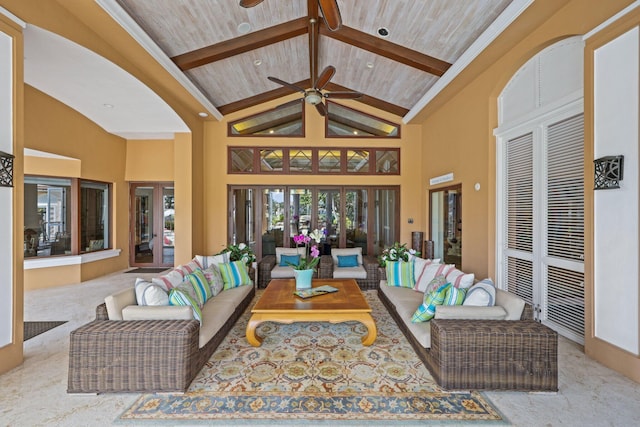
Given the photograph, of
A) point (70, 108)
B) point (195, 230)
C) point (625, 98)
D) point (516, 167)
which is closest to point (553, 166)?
point (516, 167)

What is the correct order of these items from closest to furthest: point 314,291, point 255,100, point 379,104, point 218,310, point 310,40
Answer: point 218,310 < point 314,291 < point 310,40 < point 255,100 < point 379,104

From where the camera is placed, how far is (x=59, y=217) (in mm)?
6445

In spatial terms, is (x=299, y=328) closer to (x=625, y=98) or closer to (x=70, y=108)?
(x=625, y=98)

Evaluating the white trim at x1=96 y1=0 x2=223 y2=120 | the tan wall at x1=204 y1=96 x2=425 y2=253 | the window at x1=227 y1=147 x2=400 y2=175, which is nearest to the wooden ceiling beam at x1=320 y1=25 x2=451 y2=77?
the tan wall at x1=204 y1=96 x2=425 y2=253

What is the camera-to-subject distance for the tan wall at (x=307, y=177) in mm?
7488

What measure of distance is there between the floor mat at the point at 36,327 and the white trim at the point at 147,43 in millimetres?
3881

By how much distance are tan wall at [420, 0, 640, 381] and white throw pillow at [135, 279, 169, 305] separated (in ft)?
14.0

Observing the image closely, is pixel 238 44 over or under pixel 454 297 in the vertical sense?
over

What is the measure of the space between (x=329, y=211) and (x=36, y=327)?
18.2ft

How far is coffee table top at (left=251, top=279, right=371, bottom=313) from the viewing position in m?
3.31

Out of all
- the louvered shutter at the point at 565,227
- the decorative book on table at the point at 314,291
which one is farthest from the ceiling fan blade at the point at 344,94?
the decorative book on table at the point at 314,291

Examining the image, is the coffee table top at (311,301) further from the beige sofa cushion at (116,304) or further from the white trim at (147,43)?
the white trim at (147,43)

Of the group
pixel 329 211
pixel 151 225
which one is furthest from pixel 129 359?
pixel 151 225

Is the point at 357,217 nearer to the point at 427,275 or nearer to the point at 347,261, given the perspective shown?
the point at 347,261
